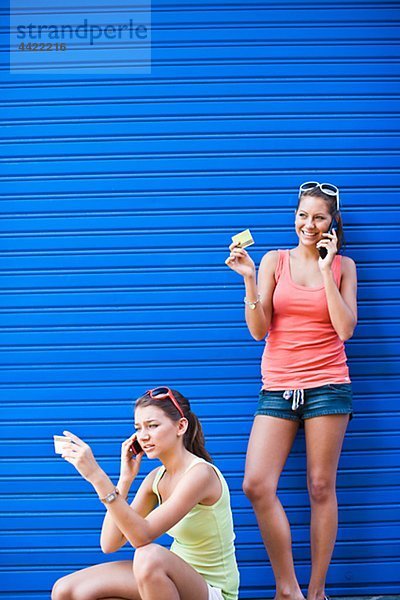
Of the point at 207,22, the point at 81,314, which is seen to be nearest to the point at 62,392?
the point at 81,314

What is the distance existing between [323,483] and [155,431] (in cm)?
111

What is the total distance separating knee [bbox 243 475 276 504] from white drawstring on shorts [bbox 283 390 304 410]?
0.40 m

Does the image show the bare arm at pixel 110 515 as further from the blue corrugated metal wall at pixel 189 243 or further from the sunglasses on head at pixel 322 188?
the sunglasses on head at pixel 322 188

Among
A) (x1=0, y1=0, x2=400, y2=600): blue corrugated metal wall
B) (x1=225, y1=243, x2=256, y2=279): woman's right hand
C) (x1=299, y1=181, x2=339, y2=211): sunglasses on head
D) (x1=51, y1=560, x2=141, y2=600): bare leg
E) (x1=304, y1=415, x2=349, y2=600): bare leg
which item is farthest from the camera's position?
(x1=0, y1=0, x2=400, y2=600): blue corrugated metal wall

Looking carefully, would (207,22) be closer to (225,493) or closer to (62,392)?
(62,392)

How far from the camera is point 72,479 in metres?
4.46

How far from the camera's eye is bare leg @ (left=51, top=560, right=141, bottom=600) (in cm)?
334

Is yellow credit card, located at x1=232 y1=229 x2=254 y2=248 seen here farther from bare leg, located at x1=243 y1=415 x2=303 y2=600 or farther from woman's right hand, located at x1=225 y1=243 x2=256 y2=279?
bare leg, located at x1=243 y1=415 x2=303 y2=600

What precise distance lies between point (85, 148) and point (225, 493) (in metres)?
2.15

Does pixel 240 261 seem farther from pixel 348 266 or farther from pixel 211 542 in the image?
pixel 211 542

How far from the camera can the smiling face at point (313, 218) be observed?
410 centimetres

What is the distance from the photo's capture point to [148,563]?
3.11m

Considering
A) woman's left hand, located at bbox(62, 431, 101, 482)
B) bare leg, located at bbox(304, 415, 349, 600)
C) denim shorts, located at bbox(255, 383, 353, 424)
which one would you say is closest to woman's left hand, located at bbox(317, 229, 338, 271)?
denim shorts, located at bbox(255, 383, 353, 424)

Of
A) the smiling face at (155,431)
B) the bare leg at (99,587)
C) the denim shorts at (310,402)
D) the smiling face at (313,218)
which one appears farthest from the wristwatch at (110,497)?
the smiling face at (313,218)
